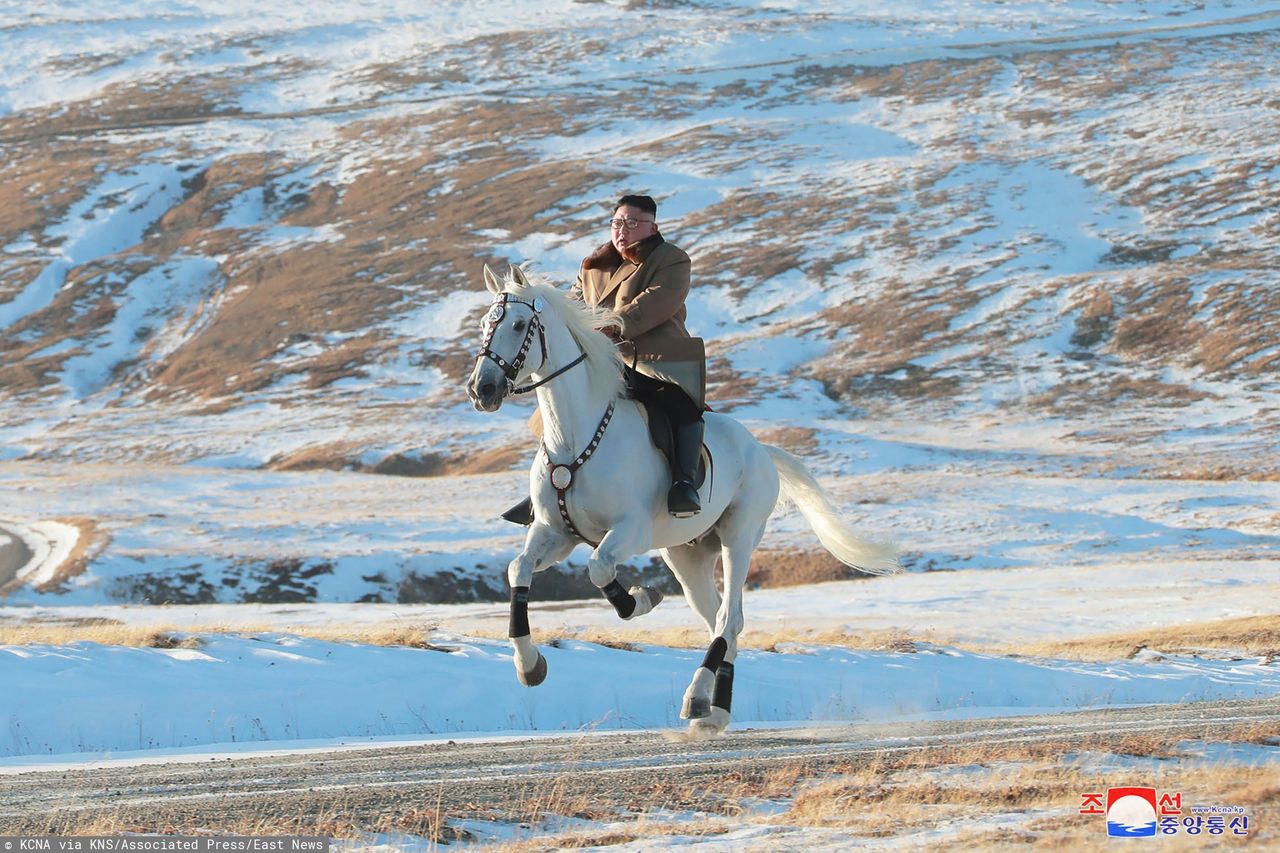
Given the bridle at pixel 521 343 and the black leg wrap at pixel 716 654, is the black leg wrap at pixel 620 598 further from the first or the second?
the bridle at pixel 521 343

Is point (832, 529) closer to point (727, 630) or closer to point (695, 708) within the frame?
point (727, 630)

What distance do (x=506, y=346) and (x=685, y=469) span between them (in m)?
2.12

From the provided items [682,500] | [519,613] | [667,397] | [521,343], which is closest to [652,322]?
[667,397]

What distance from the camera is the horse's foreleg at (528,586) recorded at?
38.8 ft

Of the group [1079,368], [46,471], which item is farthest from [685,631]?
[1079,368]

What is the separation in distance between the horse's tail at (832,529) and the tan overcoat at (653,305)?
9.31 feet

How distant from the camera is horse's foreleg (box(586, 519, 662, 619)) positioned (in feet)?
38.6

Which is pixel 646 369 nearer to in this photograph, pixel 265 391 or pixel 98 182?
pixel 265 391

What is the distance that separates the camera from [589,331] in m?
12.6

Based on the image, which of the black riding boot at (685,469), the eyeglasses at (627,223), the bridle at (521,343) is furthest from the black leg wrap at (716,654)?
the eyeglasses at (627,223)

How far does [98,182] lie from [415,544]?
293 feet

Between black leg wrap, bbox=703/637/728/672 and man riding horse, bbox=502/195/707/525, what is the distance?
65.5 inches

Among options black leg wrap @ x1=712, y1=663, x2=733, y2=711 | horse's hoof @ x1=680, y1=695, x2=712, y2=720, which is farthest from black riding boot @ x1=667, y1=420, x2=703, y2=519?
horse's hoof @ x1=680, y1=695, x2=712, y2=720

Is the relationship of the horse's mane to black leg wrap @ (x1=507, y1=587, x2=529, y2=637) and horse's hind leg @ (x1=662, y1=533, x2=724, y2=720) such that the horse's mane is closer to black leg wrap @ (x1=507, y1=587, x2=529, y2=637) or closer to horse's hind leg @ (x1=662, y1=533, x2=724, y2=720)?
black leg wrap @ (x1=507, y1=587, x2=529, y2=637)
